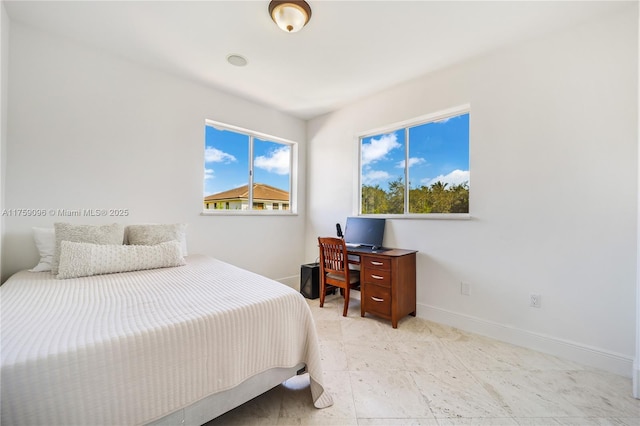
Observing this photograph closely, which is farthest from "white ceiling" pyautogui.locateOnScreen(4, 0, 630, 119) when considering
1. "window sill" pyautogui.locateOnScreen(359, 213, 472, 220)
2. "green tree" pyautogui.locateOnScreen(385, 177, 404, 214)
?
"window sill" pyautogui.locateOnScreen(359, 213, 472, 220)

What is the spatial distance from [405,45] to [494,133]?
1.11m

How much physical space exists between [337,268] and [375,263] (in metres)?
0.44

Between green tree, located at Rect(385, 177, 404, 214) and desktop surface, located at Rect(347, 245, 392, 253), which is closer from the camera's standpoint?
desktop surface, located at Rect(347, 245, 392, 253)

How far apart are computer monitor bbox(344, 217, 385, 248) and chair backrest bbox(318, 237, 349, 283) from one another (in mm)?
363

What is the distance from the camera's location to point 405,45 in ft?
7.24

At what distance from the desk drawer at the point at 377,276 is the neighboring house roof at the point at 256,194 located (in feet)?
5.70

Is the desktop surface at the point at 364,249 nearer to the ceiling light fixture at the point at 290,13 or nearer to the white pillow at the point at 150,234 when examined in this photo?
the white pillow at the point at 150,234

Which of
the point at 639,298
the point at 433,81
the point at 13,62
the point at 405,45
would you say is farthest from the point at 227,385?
the point at 433,81

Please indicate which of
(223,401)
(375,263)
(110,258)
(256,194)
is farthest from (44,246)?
(375,263)

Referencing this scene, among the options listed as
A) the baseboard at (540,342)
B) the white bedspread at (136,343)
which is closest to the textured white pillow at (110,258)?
Result: the white bedspread at (136,343)

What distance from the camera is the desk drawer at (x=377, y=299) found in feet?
8.30

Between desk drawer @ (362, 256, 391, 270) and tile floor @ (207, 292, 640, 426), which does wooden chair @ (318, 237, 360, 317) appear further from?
tile floor @ (207, 292, 640, 426)

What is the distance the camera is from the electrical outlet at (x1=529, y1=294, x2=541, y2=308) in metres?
2.11

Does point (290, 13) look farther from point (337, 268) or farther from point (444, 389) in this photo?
point (444, 389)
